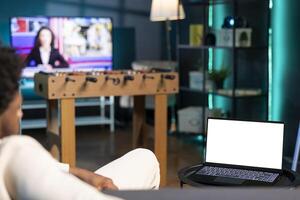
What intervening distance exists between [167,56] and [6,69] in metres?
5.83

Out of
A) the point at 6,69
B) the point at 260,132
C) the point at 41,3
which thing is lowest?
the point at 260,132

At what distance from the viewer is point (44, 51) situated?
6195mm

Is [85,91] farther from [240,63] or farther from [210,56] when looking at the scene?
[210,56]

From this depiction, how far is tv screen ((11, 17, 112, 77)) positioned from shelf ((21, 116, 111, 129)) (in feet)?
1.79

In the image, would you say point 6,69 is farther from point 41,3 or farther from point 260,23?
point 41,3

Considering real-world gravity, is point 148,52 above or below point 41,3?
below

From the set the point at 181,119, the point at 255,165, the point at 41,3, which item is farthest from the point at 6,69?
the point at 41,3

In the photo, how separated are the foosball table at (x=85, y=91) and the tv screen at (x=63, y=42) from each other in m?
1.96

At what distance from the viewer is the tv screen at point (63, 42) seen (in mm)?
6129

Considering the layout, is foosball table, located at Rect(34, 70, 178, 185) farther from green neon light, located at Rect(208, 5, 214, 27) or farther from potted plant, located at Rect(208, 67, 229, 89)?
green neon light, located at Rect(208, 5, 214, 27)

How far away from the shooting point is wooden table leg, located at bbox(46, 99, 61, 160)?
4223mm

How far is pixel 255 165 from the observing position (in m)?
2.53

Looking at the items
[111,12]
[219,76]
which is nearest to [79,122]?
[111,12]

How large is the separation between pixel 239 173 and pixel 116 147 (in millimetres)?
3163
